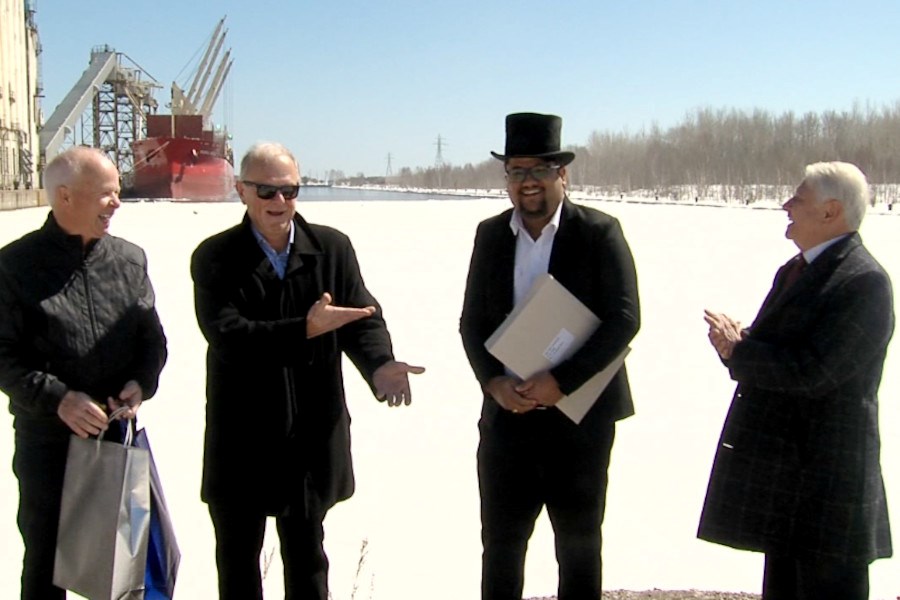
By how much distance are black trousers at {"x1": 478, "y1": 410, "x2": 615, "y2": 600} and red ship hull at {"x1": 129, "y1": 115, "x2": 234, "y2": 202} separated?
51.2 metres

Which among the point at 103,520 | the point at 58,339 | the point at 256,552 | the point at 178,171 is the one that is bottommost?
the point at 256,552

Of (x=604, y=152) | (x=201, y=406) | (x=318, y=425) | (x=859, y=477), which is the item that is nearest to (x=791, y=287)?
(x=859, y=477)

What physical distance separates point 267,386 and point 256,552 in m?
0.55

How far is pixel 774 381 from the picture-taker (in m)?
2.54

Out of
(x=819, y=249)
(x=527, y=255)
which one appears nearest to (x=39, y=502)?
(x=527, y=255)

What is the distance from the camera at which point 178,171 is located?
52.5m

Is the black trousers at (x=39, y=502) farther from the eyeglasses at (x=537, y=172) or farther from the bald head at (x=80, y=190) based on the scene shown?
the eyeglasses at (x=537, y=172)

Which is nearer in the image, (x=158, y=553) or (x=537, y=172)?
(x=158, y=553)

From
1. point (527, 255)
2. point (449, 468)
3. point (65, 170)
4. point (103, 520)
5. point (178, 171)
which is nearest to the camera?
point (103, 520)

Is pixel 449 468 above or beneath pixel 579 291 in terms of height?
beneath

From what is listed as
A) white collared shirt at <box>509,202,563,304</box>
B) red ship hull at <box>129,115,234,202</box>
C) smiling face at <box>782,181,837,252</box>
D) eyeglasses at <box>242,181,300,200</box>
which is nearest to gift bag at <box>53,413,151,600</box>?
eyeglasses at <box>242,181,300,200</box>

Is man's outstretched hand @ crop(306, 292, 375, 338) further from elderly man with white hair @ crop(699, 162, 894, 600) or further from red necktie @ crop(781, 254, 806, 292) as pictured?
red necktie @ crop(781, 254, 806, 292)

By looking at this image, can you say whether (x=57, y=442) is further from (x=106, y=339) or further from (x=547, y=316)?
(x=547, y=316)

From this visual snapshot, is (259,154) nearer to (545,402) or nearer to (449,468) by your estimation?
(545,402)
